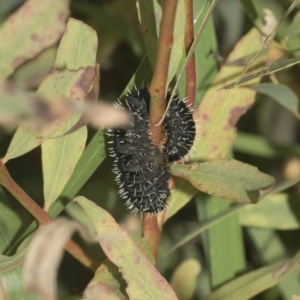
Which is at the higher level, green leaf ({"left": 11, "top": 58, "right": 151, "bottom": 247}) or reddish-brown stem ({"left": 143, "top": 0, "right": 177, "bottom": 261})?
reddish-brown stem ({"left": 143, "top": 0, "right": 177, "bottom": 261})

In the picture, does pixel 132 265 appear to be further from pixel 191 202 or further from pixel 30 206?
pixel 191 202

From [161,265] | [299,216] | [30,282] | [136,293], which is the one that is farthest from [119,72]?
[30,282]

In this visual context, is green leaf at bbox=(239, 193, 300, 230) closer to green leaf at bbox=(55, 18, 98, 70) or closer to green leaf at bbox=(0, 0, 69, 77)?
green leaf at bbox=(55, 18, 98, 70)

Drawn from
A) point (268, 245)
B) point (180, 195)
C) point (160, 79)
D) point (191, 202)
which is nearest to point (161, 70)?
point (160, 79)

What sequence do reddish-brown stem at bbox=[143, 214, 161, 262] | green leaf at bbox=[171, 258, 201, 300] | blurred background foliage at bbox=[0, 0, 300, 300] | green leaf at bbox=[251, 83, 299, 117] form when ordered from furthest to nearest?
blurred background foliage at bbox=[0, 0, 300, 300] → green leaf at bbox=[171, 258, 201, 300] → green leaf at bbox=[251, 83, 299, 117] → reddish-brown stem at bbox=[143, 214, 161, 262]

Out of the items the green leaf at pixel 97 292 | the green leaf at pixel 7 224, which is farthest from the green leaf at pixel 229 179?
the green leaf at pixel 7 224

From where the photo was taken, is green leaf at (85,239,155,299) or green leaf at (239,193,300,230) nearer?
green leaf at (85,239,155,299)

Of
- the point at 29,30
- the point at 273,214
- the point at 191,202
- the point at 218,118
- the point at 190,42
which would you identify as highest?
the point at 29,30

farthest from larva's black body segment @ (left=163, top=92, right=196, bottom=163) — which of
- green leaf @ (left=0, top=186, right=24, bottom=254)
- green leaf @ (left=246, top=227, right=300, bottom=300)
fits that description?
green leaf @ (left=246, top=227, right=300, bottom=300)
